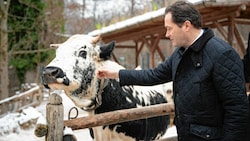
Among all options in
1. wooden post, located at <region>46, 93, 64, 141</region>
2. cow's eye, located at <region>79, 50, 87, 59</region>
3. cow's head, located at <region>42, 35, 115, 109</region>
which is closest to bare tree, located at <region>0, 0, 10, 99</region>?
cow's head, located at <region>42, 35, 115, 109</region>

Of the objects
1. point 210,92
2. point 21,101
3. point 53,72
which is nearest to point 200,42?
point 210,92

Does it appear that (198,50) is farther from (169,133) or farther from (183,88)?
(169,133)

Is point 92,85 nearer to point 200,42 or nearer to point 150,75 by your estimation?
point 150,75

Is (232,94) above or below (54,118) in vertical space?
above

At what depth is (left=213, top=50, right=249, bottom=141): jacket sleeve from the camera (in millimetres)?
1737

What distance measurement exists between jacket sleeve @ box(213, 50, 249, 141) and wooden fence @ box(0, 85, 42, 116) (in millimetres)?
9206

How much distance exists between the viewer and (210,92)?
5.97ft

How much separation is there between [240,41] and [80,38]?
5499 millimetres

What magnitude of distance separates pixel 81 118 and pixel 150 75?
62 centimetres

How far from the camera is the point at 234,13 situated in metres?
6.80

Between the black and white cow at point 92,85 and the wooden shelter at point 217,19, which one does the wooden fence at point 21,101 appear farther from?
the black and white cow at point 92,85

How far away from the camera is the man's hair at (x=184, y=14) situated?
6.13ft

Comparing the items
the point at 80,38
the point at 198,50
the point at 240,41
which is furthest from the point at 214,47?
the point at 240,41

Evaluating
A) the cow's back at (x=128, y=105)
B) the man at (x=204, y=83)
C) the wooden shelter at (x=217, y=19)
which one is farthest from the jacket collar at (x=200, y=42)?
the wooden shelter at (x=217, y=19)
